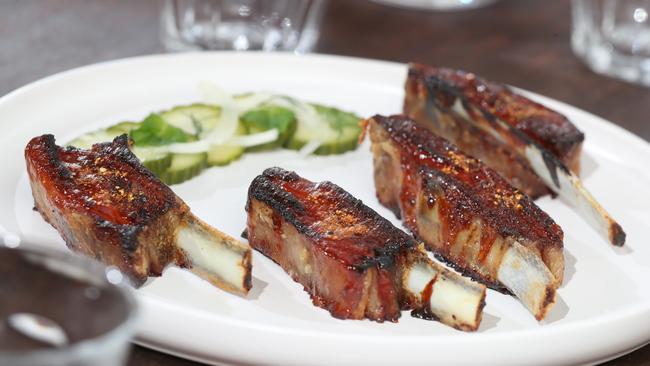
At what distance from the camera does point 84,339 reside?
5.83ft

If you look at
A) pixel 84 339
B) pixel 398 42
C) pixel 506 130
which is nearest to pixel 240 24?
pixel 398 42

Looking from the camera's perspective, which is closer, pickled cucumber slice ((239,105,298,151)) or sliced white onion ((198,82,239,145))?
sliced white onion ((198,82,239,145))

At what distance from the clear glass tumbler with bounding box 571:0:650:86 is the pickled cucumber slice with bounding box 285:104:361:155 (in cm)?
249

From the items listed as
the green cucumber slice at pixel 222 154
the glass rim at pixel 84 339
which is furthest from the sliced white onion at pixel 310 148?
the glass rim at pixel 84 339

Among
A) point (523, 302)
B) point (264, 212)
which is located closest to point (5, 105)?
point (264, 212)

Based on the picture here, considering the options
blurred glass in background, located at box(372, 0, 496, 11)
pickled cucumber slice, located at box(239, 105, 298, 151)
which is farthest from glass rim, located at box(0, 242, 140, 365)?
blurred glass in background, located at box(372, 0, 496, 11)

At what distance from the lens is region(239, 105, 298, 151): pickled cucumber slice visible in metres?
4.26

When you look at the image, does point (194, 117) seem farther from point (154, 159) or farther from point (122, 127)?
point (154, 159)

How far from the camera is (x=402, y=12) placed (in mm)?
6848

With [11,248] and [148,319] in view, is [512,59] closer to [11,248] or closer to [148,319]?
[148,319]

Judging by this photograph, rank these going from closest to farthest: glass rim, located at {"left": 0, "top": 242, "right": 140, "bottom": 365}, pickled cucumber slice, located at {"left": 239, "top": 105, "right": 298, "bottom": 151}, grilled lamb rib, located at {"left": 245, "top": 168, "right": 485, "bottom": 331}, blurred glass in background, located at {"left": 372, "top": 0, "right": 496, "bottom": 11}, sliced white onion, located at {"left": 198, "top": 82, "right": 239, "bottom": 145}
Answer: glass rim, located at {"left": 0, "top": 242, "right": 140, "bottom": 365}, grilled lamb rib, located at {"left": 245, "top": 168, "right": 485, "bottom": 331}, sliced white onion, located at {"left": 198, "top": 82, "right": 239, "bottom": 145}, pickled cucumber slice, located at {"left": 239, "top": 105, "right": 298, "bottom": 151}, blurred glass in background, located at {"left": 372, "top": 0, "right": 496, "bottom": 11}

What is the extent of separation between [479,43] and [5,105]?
352cm

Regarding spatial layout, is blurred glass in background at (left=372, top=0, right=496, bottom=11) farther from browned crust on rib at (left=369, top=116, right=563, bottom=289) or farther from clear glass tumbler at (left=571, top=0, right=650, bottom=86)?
browned crust on rib at (left=369, top=116, right=563, bottom=289)

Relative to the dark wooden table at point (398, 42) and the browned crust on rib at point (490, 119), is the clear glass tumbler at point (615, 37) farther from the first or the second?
the browned crust on rib at point (490, 119)
